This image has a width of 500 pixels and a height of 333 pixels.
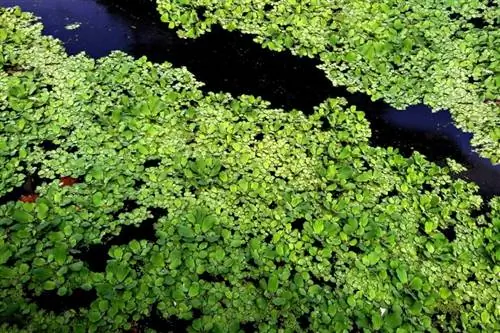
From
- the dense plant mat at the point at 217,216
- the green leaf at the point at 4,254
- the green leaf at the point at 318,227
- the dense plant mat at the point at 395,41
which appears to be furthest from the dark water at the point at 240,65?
the green leaf at the point at 4,254

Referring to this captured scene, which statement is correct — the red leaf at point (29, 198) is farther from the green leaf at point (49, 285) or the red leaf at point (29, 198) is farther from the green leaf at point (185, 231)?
the green leaf at point (185, 231)

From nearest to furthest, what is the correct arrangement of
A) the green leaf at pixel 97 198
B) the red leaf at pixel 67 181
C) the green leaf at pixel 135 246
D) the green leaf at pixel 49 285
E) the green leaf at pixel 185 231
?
the green leaf at pixel 49 285 → the green leaf at pixel 135 246 → the green leaf at pixel 185 231 → the green leaf at pixel 97 198 → the red leaf at pixel 67 181

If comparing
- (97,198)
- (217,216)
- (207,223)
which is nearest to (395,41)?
(217,216)

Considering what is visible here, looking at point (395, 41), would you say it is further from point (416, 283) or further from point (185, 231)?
point (185, 231)

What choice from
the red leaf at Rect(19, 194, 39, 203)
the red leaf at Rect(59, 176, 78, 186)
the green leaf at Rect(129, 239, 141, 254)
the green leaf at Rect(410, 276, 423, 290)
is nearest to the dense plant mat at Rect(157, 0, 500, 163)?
the green leaf at Rect(410, 276, 423, 290)

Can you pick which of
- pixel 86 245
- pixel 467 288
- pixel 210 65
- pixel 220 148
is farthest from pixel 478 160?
pixel 86 245

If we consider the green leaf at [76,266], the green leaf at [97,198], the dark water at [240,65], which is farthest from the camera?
the dark water at [240,65]

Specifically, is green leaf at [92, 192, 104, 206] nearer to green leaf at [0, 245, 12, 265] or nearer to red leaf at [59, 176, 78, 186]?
red leaf at [59, 176, 78, 186]
